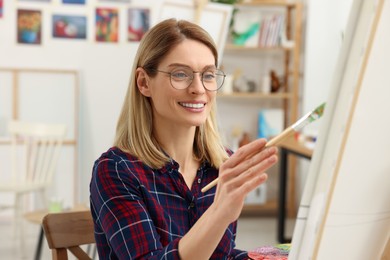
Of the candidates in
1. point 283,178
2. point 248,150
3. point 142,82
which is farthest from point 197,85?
point 283,178

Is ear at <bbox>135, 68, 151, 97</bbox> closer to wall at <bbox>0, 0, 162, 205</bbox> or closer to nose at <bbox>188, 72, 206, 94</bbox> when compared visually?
nose at <bbox>188, 72, 206, 94</bbox>

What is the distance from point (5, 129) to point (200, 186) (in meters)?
4.31

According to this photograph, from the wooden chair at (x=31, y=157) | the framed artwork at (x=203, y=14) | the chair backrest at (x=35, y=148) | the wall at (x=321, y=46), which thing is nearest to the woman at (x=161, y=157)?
the framed artwork at (x=203, y=14)

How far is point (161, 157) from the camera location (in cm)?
137

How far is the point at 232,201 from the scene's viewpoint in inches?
32.8

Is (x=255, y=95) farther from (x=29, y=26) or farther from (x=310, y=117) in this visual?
(x=310, y=117)

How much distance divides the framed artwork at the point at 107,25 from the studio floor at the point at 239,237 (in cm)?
171

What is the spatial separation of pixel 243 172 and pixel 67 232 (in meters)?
0.87

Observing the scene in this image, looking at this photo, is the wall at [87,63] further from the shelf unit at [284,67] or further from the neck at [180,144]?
the neck at [180,144]

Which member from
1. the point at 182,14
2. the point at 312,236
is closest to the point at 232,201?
the point at 312,236

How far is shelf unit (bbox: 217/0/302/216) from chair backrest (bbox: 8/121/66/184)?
4.80 ft

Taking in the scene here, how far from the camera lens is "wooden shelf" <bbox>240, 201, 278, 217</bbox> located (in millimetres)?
5715

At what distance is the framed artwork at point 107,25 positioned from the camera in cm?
566

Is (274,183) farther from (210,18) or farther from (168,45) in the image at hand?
(168,45)
